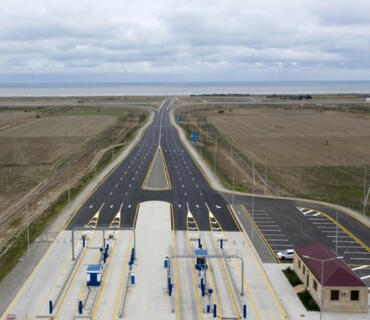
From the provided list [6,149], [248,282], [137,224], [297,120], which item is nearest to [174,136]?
[6,149]

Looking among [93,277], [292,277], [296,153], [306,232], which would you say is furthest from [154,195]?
[296,153]

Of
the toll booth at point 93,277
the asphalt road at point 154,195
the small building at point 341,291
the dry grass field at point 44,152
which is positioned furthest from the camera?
the dry grass field at point 44,152

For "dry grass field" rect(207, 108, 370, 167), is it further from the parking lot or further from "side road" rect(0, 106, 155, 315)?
"side road" rect(0, 106, 155, 315)

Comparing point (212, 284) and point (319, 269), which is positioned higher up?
point (319, 269)

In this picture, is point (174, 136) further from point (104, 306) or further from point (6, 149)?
point (104, 306)

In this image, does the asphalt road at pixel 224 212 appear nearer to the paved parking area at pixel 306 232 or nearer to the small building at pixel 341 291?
the paved parking area at pixel 306 232

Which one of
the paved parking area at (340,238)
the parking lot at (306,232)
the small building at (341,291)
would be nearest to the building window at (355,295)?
the small building at (341,291)
